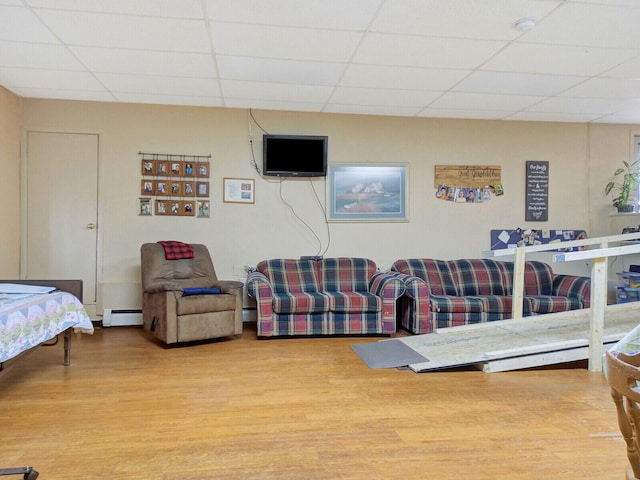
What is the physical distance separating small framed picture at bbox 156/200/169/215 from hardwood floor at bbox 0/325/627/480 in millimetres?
1877

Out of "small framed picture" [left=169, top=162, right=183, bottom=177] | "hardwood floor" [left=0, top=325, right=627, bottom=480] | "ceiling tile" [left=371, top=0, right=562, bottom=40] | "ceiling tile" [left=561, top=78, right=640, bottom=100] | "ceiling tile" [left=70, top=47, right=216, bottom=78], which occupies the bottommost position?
"hardwood floor" [left=0, top=325, right=627, bottom=480]

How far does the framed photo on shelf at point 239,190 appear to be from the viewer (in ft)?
15.9

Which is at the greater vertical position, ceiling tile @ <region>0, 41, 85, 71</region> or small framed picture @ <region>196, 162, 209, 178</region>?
ceiling tile @ <region>0, 41, 85, 71</region>

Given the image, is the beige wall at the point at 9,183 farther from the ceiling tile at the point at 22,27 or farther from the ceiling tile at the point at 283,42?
the ceiling tile at the point at 283,42

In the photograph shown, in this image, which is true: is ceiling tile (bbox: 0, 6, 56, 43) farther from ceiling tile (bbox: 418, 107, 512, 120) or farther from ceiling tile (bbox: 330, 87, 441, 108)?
ceiling tile (bbox: 418, 107, 512, 120)

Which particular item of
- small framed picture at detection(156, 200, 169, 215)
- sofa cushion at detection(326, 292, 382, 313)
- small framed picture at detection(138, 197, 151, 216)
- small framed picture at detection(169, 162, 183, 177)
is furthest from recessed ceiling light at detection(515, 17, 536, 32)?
small framed picture at detection(138, 197, 151, 216)

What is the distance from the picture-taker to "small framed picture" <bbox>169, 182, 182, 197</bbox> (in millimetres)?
4719

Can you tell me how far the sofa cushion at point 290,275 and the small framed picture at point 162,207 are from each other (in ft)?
4.16

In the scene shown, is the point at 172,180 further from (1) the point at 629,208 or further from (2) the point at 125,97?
(1) the point at 629,208

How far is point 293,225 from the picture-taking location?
4.96 m

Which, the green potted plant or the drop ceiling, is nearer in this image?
the drop ceiling

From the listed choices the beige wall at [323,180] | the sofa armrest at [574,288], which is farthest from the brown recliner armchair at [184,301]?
the sofa armrest at [574,288]

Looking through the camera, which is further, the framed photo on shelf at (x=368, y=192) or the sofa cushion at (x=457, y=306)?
the framed photo on shelf at (x=368, y=192)

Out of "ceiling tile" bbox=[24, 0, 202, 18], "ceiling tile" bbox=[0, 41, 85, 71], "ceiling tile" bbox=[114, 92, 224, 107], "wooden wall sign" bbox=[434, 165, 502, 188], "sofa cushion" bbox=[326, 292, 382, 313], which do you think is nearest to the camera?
"ceiling tile" bbox=[24, 0, 202, 18]
